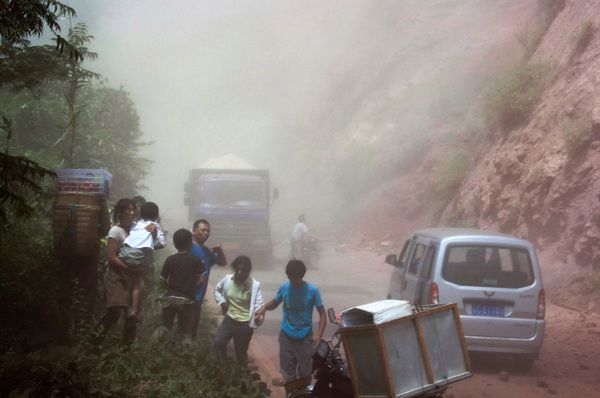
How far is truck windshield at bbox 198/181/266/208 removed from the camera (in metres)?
22.3

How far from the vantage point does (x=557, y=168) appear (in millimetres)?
16547

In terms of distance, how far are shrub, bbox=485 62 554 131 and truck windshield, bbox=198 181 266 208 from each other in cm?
767

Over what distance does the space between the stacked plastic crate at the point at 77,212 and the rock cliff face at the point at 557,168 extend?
33.5 ft

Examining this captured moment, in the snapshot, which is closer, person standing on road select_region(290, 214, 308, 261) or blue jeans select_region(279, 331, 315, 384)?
blue jeans select_region(279, 331, 315, 384)

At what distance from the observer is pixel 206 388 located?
6617mm

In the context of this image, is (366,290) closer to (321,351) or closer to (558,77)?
(558,77)

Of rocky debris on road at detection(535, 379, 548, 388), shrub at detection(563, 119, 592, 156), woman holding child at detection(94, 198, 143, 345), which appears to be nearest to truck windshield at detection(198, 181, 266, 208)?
shrub at detection(563, 119, 592, 156)

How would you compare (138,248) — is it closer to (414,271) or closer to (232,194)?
(414,271)

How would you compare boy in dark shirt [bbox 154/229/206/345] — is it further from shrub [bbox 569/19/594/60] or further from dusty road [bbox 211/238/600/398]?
shrub [bbox 569/19/594/60]

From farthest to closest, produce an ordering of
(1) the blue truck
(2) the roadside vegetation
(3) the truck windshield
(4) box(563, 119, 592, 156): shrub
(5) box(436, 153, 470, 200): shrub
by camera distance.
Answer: (5) box(436, 153, 470, 200): shrub → (3) the truck windshield → (1) the blue truck → (4) box(563, 119, 592, 156): shrub → (2) the roadside vegetation

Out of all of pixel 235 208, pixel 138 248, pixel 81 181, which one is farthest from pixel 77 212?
pixel 235 208

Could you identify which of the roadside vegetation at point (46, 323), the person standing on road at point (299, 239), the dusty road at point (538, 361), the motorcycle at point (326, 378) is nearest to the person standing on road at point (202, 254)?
the roadside vegetation at point (46, 323)

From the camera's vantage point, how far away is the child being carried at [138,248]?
736 centimetres

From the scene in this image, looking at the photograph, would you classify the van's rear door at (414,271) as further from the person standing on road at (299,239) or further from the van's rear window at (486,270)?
the person standing on road at (299,239)
